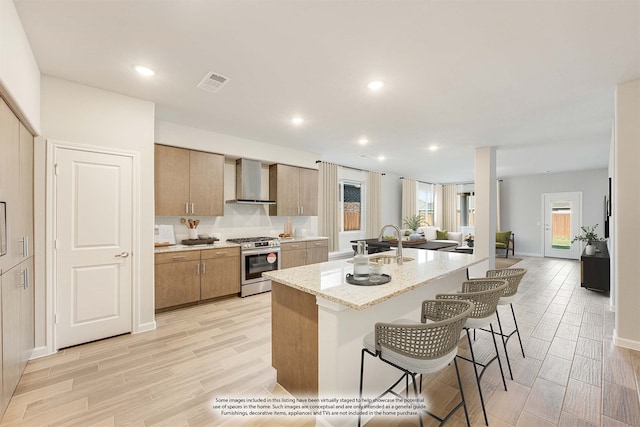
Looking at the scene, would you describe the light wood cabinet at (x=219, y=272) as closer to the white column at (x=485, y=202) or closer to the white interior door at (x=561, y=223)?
the white column at (x=485, y=202)

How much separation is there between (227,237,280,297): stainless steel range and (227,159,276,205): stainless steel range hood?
0.68m

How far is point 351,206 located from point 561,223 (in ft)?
21.6

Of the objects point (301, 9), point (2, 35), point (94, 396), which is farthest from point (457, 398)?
point (2, 35)

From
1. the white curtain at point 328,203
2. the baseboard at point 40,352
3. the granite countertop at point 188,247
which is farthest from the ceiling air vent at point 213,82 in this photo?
the white curtain at point 328,203

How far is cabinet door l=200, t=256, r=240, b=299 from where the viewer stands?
4.05 meters

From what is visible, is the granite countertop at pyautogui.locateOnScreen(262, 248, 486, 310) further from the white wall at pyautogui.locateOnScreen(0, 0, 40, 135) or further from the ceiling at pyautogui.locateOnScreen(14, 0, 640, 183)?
the white wall at pyautogui.locateOnScreen(0, 0, 40, 135)

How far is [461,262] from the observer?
2.74 m

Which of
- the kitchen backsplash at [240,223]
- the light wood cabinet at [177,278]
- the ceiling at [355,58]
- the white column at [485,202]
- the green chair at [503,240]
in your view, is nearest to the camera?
the ceiling at [355,58]

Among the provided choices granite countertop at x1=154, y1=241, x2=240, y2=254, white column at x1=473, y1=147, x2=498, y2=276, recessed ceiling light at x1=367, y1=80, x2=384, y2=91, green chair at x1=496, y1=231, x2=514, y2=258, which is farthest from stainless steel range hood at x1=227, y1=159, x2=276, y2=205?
green chair at x1=496, y1=231, x2=514, y2=258

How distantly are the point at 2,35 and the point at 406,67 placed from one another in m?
2.79

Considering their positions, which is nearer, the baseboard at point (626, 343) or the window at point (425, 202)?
the baseboard at point (626, 343)

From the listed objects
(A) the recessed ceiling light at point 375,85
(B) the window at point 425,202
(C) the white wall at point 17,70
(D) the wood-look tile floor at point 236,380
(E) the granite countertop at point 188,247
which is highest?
(A) the recessed ceiling light at point 375,85

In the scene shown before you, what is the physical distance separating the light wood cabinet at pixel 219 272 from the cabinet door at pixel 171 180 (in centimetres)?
77

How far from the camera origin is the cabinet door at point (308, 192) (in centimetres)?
560
